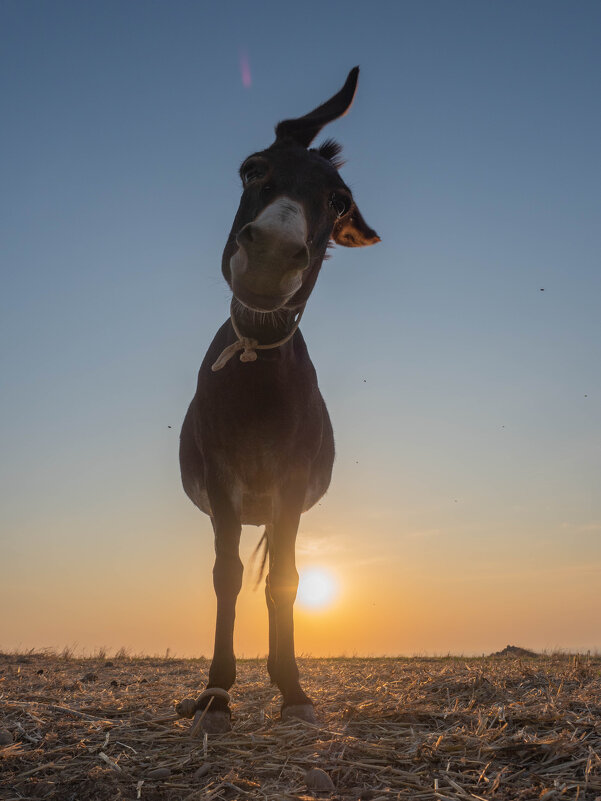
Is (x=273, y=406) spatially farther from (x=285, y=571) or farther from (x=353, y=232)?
(x=353, y=232)

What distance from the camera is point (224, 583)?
4.57m

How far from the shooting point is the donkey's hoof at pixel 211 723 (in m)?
3.73

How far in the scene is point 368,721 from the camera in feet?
12.8

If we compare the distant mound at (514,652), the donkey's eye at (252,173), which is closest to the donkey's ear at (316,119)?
the donkey's eye at (252,173)

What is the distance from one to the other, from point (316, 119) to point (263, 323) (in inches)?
65.4

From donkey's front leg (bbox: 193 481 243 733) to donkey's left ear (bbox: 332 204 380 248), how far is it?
231 centimetres

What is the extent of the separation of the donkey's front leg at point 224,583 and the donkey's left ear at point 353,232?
7.57ft

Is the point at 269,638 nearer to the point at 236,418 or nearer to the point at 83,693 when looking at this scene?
the point at 83,693

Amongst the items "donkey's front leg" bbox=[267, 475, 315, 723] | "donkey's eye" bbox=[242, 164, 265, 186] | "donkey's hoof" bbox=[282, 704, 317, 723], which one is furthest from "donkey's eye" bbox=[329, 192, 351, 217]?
"donkey's hoof" bbox=[282, 704, 317, 723]

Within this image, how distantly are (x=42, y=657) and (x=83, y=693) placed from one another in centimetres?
494

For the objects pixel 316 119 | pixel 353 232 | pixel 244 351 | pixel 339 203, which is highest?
pixel 316 119

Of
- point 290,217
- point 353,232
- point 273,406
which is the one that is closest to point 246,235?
point 290,217

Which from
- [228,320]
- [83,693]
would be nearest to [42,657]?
[83,693]

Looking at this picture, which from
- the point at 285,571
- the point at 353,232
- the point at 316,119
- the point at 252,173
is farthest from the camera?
the point at 353,232
